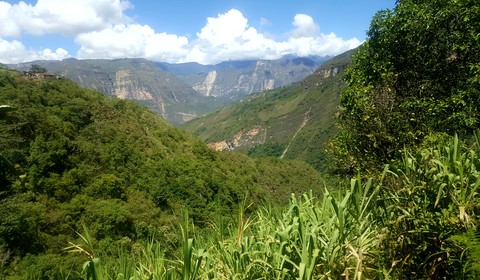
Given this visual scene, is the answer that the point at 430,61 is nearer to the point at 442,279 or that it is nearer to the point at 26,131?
the point at 442,279

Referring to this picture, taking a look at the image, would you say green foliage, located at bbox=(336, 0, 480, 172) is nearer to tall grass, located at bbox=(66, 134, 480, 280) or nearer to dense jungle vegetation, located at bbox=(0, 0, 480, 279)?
dense jungle vegetation, located at bbox=(0, 0, 480, 279)

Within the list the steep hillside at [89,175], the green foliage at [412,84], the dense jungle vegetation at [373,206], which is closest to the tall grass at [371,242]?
the dense jungle vegetation at [373,206]

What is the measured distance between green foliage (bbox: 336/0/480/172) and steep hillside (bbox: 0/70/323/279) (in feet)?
18.9

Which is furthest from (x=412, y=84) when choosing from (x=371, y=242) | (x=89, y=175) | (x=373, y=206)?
(x=89, y=175)

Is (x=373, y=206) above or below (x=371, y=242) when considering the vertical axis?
above

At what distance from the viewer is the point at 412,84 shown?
8.57 meters

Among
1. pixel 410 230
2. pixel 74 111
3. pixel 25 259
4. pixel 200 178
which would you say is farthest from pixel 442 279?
pixel 74 111

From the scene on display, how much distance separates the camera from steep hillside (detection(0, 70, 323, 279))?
22.9 meters

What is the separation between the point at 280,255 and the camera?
2740mm

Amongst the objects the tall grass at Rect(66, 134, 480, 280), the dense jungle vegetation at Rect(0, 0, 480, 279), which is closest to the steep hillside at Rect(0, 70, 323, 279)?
the dense jungle vegetation at Rect(0, 0, 480, 279)

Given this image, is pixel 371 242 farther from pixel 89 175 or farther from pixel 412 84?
pixel 89 175

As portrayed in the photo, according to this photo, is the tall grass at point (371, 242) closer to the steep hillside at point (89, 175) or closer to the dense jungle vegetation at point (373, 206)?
the dense jungle vegetation at point (373, 206)

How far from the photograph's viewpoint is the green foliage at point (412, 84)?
7.40 meters

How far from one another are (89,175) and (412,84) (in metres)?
35.5
